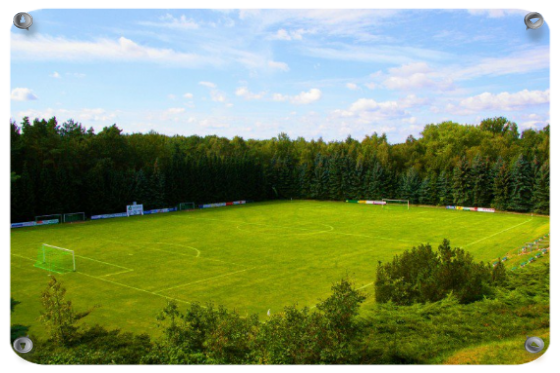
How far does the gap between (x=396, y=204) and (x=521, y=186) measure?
16225 millimetres

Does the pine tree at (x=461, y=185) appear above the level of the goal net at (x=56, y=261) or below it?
above

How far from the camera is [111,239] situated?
36031 millimetres

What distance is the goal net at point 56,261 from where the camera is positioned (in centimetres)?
2600

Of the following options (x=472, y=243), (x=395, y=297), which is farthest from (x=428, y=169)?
(x=395, y=297)

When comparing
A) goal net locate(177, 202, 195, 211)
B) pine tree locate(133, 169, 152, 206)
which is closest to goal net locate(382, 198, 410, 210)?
goal net locate(177, 202, 195, 211)

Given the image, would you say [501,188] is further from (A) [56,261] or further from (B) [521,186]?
(A) [56,261]

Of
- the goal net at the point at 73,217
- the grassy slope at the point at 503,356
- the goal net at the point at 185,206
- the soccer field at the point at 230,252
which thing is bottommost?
the soccer field at the point at 230,252

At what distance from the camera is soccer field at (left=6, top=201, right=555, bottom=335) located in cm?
2056

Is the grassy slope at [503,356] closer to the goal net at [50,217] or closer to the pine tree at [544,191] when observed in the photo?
the goal net at [50,217]

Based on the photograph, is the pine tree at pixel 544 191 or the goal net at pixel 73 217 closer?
the goal net at pixel 73 217

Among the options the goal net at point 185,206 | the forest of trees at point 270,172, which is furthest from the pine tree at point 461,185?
the goal net at point 185,206

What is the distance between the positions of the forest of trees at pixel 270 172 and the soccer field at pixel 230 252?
4.56m

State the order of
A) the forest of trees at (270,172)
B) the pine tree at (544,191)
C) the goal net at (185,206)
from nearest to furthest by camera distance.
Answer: the forest of trees at (270,172) < the pine tree at (544,191) < the goal net at (185,206)

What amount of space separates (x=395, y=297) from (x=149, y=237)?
2714 cm
